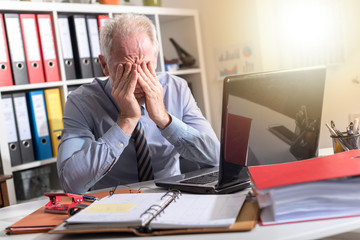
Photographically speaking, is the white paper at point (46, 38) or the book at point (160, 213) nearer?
the book at point (160, 213)

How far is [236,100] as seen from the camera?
947mm

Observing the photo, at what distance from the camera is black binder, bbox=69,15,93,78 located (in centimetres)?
226

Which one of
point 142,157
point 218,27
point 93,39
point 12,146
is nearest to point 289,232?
point 142,157

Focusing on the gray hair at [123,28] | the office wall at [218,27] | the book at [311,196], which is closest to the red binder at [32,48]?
the gray hair at [123,28]

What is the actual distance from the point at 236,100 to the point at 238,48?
1.78 meters

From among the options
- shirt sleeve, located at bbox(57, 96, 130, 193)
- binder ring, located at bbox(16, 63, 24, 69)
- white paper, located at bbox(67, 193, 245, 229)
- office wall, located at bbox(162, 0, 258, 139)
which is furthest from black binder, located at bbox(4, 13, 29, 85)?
white paper, located at bbox(67, 193, 245, 229)

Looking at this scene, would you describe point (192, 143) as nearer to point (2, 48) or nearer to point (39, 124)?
point (39, 124)

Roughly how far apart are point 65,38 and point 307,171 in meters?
1.71

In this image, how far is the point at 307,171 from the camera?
33.5 inches

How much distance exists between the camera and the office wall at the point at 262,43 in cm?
219

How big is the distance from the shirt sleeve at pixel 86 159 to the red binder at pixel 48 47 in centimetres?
84

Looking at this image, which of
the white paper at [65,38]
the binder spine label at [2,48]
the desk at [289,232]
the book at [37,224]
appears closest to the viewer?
the desk at [289,232]

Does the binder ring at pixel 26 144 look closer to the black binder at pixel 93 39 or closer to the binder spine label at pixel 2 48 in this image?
the binder spine label at pixel 2 48

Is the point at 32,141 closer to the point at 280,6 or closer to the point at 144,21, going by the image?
the point at 144,21
